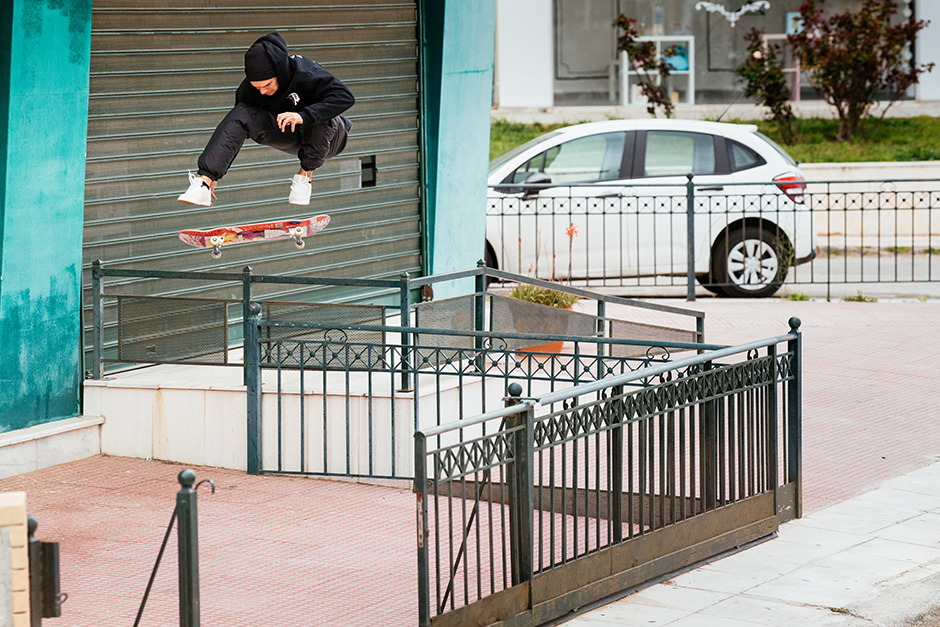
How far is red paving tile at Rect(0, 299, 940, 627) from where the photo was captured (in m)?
5.68

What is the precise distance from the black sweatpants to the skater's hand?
6.3 inches

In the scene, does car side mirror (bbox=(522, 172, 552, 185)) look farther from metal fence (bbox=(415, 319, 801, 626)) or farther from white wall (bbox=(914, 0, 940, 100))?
white wall (bbox=(914, 0, 940, 100))

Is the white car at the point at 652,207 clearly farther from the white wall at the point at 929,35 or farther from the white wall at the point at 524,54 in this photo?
the white wall at the point at 929,35

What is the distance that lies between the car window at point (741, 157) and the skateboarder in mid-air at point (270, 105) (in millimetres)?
8316

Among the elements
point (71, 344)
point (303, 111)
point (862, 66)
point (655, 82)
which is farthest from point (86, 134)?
point (655, 82)

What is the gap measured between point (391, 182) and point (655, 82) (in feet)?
Result: 49.6

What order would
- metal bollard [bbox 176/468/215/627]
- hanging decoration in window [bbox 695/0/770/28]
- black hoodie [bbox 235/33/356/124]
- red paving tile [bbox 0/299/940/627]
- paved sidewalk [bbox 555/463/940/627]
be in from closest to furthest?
metal bollard [bbox 176/468/215/627] < paved sidewalk [bbox 555/463/940/627] < red paving tile [bbox 0/299/940/627] < black hoodie [bbox 235/33/356/124] < hanging decoration in window [bbox 695/0/770/28]

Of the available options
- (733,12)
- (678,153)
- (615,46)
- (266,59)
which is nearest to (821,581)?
(266,59)

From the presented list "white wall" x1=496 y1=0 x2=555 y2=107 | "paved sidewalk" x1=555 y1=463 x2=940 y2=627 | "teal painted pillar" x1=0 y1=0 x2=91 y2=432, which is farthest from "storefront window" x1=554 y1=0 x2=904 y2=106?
"paved sidewalk" x1=555 y1=463 x2=940 y2=627

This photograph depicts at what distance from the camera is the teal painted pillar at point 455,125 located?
36.3 feet

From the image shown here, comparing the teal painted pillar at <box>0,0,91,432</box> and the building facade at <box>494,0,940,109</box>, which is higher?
the building facade at <box>494,0,940,109</box>

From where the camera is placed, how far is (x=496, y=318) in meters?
9.34

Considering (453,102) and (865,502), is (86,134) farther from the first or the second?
(865,502)

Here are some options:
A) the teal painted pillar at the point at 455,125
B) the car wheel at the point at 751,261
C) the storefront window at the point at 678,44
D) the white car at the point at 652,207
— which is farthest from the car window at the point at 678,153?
the storefront window at the point at 678,44
